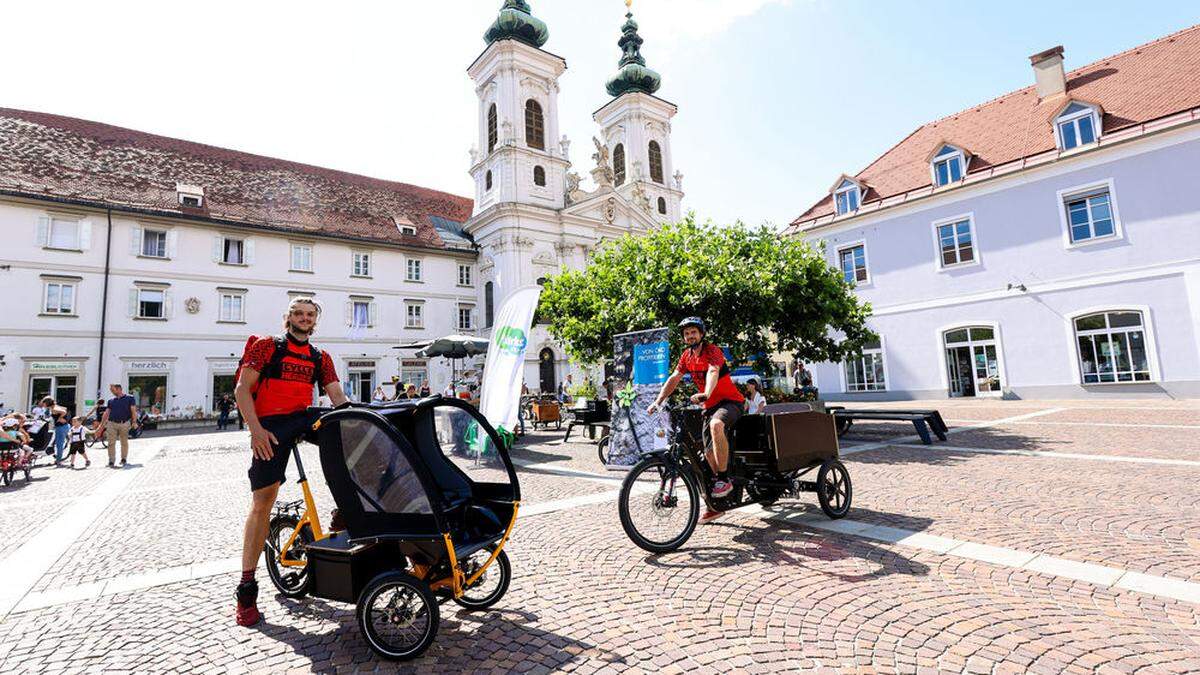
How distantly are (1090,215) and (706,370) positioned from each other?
22.8 meters

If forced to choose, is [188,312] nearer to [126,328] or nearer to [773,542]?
A: [126,328]

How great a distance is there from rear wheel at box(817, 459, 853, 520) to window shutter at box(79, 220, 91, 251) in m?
32.6

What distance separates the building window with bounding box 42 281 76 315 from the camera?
2370 cm

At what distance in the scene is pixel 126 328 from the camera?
2520 cm

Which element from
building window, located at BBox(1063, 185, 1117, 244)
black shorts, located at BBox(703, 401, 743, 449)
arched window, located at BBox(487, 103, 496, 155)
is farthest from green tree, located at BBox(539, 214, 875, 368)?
arched window, located at BBox(487, 103, 496, 155)

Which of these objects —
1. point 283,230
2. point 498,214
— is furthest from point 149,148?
point 498,214

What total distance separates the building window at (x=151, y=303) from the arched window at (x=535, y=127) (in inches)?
901

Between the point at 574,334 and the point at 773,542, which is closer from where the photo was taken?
the point at 773,542

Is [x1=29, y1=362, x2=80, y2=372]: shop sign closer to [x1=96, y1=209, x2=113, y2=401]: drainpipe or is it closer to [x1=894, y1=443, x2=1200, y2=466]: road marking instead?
[x1=96, y1=209, x2=113, y2=401]: drainpipe

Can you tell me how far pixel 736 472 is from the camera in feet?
17.5

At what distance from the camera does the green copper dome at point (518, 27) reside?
121 feet

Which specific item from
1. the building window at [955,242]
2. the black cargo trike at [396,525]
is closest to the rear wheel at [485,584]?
the black cargo trike at [396,525]

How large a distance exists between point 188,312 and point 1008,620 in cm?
3290

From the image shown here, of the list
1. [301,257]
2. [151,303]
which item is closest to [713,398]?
[151,303]
